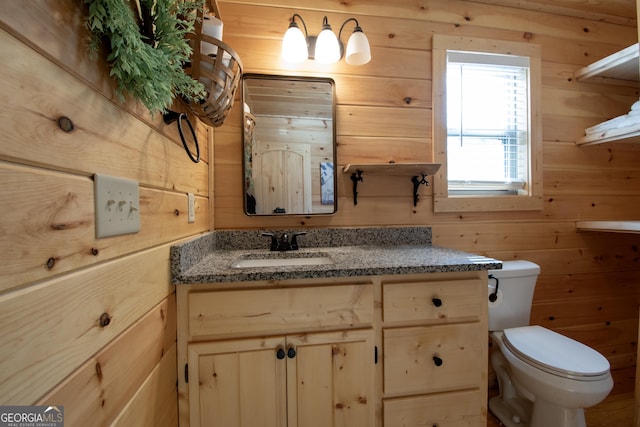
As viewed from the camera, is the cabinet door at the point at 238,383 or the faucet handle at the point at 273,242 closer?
the cabinet door at the point at 238,383

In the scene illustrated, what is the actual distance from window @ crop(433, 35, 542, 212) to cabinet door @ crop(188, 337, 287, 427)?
118 cm

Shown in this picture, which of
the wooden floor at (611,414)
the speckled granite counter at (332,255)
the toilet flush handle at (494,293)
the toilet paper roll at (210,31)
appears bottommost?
the wooden floor at (611,414)

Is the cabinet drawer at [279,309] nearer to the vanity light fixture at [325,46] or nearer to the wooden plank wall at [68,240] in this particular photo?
the wooden plank wall at [68,240]

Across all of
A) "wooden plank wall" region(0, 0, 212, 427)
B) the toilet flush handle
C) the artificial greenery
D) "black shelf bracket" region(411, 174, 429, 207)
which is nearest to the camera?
"wooden plank wall" region(0, 0, 212, 427)

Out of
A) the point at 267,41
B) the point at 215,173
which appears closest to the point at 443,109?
the point at 267,41

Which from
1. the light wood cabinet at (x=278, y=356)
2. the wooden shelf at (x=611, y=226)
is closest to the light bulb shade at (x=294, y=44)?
the light wood cabinet at (x=278, y=356)

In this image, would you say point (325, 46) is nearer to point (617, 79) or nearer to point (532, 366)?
point (532, 366)

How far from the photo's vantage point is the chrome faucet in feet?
4.17

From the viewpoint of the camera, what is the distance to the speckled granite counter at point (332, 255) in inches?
34.0

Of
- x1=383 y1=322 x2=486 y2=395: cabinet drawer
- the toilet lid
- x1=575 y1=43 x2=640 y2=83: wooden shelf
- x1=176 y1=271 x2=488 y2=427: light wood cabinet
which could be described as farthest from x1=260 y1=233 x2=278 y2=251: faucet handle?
x1=575 y1=43 x2=640 y2=83: wooden shelf

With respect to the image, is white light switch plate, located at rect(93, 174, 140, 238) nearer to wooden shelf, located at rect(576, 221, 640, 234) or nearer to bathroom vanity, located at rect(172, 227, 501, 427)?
bathroom vanity, located at rect(172, 227, 501, 427)

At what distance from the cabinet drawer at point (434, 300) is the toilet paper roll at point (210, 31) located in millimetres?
990

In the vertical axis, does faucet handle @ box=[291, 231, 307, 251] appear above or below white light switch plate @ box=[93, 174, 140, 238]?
below

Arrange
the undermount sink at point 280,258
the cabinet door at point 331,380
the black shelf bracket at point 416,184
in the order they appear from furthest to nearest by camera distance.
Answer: the black shelf bracket at point 416,184
the undermount sink at point 280,258
the cabinet door at point 331,380
